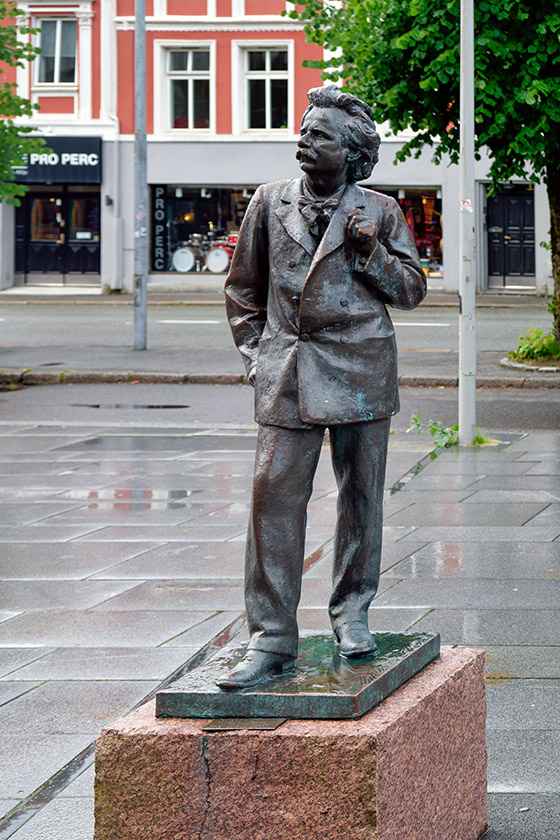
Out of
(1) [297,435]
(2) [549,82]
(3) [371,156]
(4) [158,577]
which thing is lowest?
(4) [158,577]

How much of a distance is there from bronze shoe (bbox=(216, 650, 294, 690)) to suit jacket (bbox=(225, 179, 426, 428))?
0.65 meters

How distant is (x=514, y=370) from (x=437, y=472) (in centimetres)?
676

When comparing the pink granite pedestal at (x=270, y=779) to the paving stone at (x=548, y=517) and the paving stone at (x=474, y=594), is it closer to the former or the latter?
the paving stone at (x=474, y=594)

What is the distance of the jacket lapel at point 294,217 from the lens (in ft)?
12.6

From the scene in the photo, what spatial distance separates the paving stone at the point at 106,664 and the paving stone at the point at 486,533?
2661mm

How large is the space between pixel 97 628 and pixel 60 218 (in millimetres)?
30131

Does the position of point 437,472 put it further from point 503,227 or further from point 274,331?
point 503,227

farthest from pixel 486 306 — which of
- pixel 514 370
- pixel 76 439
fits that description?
pixel 76 439

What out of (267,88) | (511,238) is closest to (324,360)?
(511,238)

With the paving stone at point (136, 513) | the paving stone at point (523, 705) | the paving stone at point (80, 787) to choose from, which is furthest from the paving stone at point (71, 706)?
the paving stone at point (136, 513)

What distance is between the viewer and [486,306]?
29453mm

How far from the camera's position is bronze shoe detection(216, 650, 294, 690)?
3.50 meters

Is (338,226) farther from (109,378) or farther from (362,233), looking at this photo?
(109,378)

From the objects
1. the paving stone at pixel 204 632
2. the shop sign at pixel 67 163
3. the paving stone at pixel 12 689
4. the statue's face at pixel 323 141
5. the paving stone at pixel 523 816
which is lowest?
the paving stone at pixel 523 816
